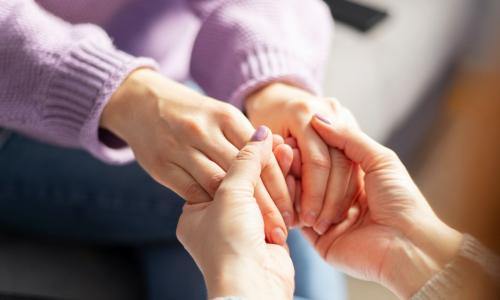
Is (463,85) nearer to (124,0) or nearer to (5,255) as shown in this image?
(124,0)

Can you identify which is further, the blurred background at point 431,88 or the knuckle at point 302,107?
the blurred background at point 431,88

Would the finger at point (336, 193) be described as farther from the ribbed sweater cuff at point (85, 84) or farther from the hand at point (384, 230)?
the ribbed sweater cuff at point (85, 84)

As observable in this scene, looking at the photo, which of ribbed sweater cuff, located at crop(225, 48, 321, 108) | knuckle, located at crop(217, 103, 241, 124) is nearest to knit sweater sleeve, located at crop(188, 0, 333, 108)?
ribbed sweater cuff, located at crop(225, 48, 321, 108)

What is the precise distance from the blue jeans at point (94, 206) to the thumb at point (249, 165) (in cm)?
19

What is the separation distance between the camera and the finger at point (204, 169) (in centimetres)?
67

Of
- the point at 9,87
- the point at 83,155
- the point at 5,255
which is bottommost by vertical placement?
the point at 5,255

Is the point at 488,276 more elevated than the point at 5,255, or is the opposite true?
the point at 488,276

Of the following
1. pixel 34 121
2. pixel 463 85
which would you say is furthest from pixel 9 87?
pixel 463 85

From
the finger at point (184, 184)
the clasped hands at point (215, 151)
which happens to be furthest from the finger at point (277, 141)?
the finger at point (184, 184)

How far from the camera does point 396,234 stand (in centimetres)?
69

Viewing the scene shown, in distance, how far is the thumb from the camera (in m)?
0.63

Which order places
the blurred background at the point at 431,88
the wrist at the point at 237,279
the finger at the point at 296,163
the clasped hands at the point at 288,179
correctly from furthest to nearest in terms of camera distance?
the blurred background at the point at 431,88, the finger at the point at 296,163, the clasped hands at the point at 288,179, the wrist at the point at 237,279

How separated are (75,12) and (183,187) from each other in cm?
28

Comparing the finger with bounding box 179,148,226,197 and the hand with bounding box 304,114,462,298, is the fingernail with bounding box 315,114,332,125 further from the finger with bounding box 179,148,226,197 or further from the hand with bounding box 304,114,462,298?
the finger with bounding box 179,148,226,197
